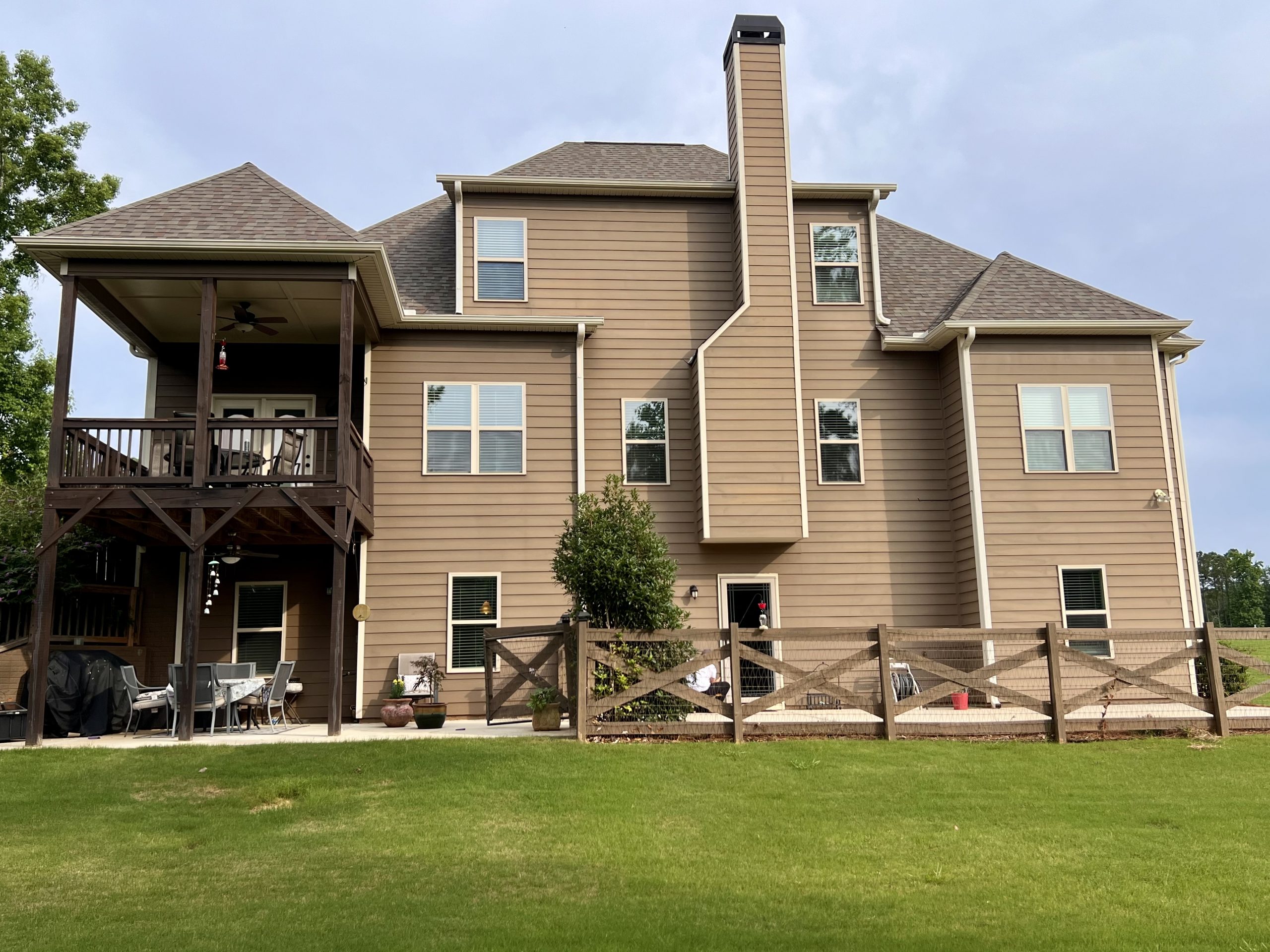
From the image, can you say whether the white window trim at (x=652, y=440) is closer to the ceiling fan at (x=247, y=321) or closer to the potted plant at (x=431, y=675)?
the potted plant at (x=431, y=675)

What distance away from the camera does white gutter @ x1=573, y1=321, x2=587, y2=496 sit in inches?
603

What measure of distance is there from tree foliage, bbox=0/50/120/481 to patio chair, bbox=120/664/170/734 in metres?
13.3

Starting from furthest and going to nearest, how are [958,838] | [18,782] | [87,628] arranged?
[87,628] → [18,782] → [958,838]

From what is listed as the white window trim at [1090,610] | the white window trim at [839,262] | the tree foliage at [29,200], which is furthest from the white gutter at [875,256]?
the tree foliage at [29,200]

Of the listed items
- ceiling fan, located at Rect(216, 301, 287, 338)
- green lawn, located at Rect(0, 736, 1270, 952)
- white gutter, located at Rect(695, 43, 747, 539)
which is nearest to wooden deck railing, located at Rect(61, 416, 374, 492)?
ceiling fan, located at Rect(216, 301, 287, 338)

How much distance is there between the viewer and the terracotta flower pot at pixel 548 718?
11695 mm

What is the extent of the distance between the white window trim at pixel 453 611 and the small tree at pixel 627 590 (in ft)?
9.92

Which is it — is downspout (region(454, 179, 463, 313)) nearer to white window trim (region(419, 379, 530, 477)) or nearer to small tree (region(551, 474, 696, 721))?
white window trim (region(419, 379, 530, 477))

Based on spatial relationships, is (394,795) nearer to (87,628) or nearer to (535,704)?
(535,704)

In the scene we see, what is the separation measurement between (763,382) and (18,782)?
→ 414 inches

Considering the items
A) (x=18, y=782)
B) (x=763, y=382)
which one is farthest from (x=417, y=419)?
(x=18, y=782)

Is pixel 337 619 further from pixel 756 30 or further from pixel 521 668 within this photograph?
pixel 756 30

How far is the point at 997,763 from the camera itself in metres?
10.1

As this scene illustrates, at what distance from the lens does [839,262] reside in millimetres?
16562
